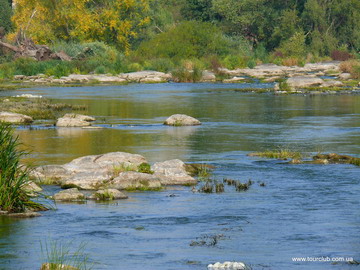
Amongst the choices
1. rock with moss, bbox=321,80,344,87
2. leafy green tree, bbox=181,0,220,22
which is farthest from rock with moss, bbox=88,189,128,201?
leafy green tree, bbox=181,0,220,22

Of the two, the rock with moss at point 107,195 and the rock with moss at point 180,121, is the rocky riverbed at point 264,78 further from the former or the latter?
the rock with moss at point 107,195

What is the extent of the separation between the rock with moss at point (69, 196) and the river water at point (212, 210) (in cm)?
48

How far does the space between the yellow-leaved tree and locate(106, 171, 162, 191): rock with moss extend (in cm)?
6343

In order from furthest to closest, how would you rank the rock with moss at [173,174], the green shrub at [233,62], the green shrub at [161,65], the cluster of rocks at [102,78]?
the green shrub at [233,62] < the green shrub at [161,65] < the cluster of rocks at [102,78] < the rock with moss at [173,174]

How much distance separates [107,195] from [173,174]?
2432 millimetres

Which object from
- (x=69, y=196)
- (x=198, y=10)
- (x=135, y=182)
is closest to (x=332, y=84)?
A: (x=135, y=182)

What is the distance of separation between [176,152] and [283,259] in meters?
11.7

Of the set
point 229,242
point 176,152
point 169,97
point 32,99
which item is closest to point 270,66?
point 169,97

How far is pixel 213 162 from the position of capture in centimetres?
2119

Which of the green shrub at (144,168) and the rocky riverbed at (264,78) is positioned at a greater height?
the green shrub at (144,168)

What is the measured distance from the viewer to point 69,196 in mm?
15992

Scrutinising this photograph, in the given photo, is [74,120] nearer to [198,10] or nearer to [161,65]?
[161,65]

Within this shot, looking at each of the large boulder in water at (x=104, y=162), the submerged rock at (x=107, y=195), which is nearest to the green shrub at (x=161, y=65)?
the large boulder in water at (x=104, y=162)

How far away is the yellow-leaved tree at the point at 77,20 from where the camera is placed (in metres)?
81.8
